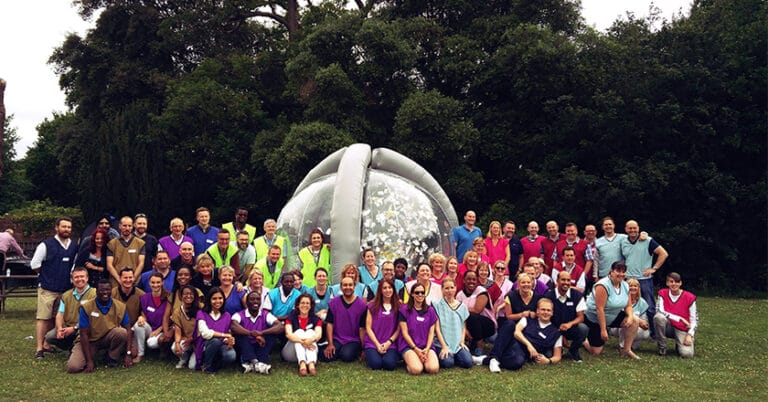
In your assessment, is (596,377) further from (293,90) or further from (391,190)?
(293,90)

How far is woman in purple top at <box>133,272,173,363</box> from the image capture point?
7762 millimetres

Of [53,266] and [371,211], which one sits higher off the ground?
[371,211]

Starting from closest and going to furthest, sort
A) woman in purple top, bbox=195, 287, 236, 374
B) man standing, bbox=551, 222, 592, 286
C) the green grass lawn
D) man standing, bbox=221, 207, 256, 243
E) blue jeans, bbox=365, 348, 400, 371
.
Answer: the green grass lawn
woman in purple top, bbox=195, 287, 236, 374
blue jeans, bbox=365, 348, 400, 371
man standing, bbox=221, 207, 256, 243
man standing, bbox=551, 222, 592, 286

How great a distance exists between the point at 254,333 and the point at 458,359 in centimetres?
244

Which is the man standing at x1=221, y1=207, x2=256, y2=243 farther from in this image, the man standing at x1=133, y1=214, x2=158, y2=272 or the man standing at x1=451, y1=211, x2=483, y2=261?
the man standing at x1=451, y1=211, x2=483, y2=261

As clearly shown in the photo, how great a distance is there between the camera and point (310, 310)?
7.64m

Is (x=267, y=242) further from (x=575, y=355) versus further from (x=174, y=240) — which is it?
(x=575, y=355)

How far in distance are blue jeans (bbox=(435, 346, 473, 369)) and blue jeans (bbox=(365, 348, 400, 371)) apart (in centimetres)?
56

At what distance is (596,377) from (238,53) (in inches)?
910

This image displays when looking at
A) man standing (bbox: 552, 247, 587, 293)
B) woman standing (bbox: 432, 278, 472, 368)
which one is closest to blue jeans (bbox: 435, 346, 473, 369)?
woman standing (bbox: 432, 278, 472, 368)

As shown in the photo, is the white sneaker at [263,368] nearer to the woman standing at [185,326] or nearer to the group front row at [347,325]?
the group front row at [347,325]

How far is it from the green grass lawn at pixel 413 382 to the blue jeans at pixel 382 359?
120 mm

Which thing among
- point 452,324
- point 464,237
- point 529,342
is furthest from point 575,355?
point 464,237

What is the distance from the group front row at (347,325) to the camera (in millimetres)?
7340
